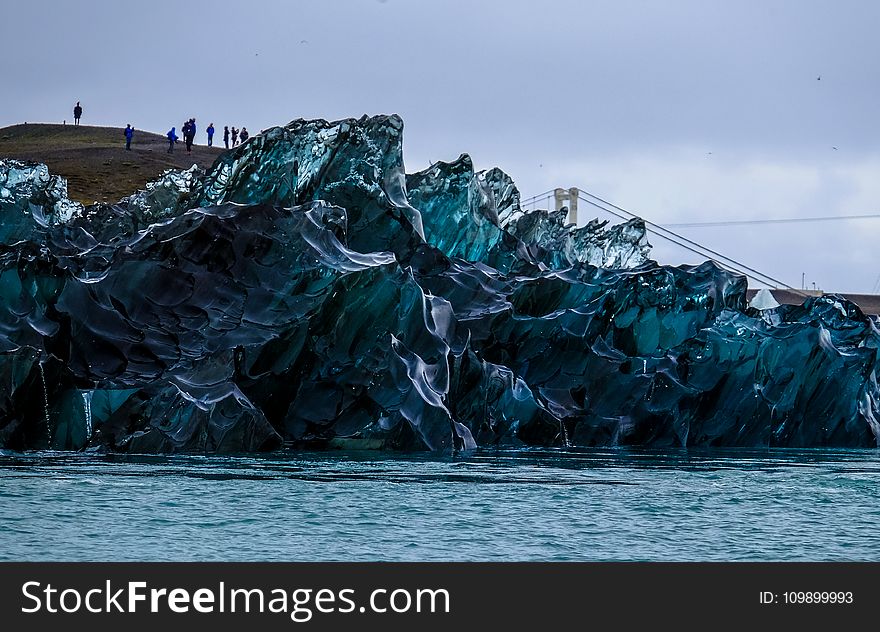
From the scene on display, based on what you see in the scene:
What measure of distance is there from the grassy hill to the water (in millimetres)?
38113

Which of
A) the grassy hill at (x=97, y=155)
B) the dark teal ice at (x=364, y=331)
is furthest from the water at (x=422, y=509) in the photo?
the grassy hill at (x=97, y=155)

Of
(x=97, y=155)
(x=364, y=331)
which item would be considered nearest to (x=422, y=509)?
(x=364, y=331)

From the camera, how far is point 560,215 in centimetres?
4288

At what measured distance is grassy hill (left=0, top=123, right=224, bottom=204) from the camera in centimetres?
6069

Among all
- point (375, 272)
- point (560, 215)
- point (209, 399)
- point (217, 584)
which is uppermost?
point (560, 215)

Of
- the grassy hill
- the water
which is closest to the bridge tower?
the grassy hill

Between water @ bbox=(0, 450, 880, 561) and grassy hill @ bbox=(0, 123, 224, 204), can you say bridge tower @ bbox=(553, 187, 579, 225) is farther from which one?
water @ bbox=(0, 450, 880, 561)

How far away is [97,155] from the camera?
6688 cm

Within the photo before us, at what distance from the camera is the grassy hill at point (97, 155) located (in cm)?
6069

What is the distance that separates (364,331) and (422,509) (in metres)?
7.45

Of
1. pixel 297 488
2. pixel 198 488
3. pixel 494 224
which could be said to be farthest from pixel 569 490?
pixel 494 224

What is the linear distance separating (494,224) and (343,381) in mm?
10519

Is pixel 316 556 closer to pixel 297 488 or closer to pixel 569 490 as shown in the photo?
pixel 297 488

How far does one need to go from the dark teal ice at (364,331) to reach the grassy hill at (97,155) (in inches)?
991
